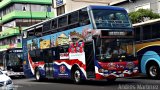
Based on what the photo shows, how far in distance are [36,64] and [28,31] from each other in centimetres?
270

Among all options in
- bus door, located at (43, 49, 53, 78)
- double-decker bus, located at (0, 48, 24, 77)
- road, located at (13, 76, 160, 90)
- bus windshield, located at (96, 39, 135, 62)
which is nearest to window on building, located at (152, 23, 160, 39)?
bus windshield, located at (96, 39, 135, 62)

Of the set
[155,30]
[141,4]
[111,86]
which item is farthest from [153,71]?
[141,4]

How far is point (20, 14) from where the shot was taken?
7006cm

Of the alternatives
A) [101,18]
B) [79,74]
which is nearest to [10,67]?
[79,74]

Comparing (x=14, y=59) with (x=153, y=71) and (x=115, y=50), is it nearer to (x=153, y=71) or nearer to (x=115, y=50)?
(x=153, y=71)

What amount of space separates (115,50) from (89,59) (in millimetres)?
1515

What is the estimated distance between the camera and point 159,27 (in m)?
19.8

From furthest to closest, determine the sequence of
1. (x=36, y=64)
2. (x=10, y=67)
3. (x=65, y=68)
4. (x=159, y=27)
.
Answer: (x=10, y=67), (x=36, y=64), (x=65, y=68), (x=159, y=27)

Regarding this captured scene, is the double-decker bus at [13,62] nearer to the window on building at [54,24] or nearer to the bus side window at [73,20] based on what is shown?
the window on building at [54,24]

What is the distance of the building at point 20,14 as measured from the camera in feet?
229

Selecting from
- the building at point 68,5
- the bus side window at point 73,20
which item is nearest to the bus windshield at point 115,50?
the bus side window at point 73,20

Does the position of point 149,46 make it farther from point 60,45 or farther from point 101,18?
point 60,45

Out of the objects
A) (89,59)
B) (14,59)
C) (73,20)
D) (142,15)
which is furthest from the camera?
(14,59)

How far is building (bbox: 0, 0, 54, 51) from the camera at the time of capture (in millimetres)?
69812
